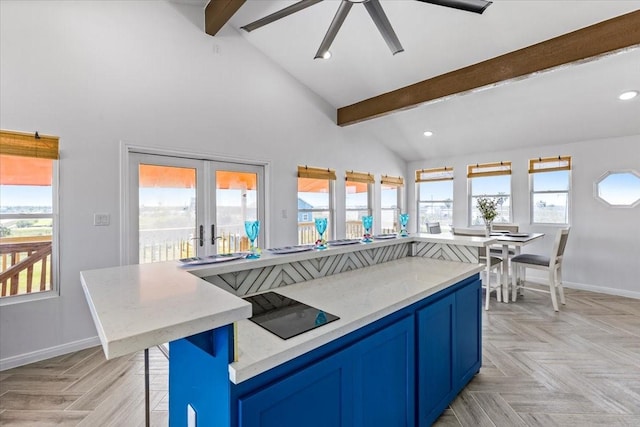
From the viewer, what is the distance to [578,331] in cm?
322

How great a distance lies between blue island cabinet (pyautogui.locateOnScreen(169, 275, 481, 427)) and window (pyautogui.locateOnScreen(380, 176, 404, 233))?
13.8ft

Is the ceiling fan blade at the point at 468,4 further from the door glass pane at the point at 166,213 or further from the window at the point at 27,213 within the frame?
the window at the point at 27,213

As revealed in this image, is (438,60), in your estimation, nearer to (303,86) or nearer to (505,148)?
(303,86)

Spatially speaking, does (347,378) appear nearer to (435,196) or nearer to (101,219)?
(101,219)

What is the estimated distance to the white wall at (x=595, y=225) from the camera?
14.1 ft

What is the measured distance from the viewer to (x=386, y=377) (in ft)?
4.53

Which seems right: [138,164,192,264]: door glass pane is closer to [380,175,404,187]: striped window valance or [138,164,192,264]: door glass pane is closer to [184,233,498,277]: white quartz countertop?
[184,233,498,277]: white quartz countertop

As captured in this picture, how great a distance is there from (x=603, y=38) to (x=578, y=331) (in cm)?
288

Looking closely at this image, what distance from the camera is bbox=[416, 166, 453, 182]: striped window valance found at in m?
6.16

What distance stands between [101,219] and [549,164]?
6339 mm

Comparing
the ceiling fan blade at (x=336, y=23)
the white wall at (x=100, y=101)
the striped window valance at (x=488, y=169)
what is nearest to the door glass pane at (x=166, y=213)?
the white wall at (x=100, y=101)

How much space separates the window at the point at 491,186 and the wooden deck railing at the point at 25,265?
6.32 m

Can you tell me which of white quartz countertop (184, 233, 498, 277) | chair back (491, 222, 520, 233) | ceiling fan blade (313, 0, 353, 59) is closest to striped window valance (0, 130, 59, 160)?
white quartz countertop (184, 233, 498, 277)

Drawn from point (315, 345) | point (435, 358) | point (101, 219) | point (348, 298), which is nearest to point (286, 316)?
point (315, 345)
